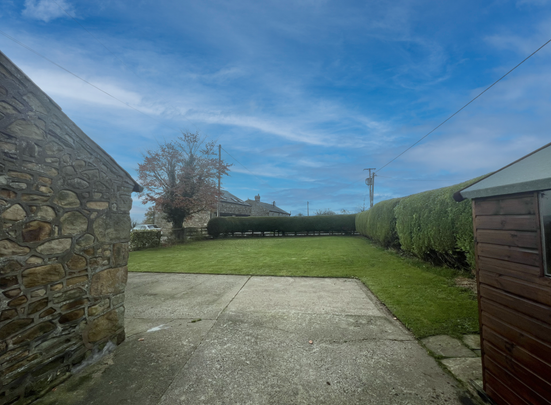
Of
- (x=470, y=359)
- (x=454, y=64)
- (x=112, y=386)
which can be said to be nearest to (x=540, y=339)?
(x=470, y=359)

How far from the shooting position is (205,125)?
1925 cm

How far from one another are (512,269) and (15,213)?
4.27 meters

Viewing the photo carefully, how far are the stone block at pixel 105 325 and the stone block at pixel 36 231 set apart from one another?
1.22m

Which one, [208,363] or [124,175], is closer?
[208,363]

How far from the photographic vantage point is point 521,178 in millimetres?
1720

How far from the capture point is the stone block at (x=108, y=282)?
111 inches

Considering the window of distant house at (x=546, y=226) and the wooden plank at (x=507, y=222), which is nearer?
the window of distant house at (x=546, y=226)

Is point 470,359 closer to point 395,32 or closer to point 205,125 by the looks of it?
point 395,32

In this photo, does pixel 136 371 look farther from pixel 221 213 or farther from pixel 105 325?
pixel 221 213

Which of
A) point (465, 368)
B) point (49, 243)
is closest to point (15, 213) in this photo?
point (49, 243)

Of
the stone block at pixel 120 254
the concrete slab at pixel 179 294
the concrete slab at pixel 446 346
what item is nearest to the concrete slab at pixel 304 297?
the concrete slab at pixel 179 294

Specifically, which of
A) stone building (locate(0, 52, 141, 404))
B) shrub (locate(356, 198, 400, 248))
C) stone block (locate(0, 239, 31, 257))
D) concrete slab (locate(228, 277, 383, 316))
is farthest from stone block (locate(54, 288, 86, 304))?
shrub (locate(356, 198, 400, 248))

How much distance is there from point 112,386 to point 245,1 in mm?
8849

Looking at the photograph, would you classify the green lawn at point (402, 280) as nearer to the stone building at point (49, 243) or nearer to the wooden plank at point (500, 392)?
the wooden plank at point (500, 392)
